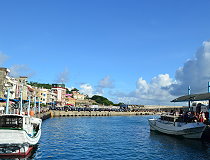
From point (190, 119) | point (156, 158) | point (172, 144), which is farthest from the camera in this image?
point (190, 119)

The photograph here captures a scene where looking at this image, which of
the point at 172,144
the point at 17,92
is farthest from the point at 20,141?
the point at 17,92

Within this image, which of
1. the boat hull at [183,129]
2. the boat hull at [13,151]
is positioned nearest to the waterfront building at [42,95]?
the boat hull at [183,129]

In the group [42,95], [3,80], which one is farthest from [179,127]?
[42,95]

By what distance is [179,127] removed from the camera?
148ft

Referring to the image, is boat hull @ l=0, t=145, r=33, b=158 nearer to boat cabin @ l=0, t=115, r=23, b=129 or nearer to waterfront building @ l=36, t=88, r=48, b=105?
boat cabin @ l=0, t=115, r=23, b=129

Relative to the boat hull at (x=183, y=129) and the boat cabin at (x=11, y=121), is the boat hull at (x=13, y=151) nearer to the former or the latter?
the boat cabin at (x=11, y=121)

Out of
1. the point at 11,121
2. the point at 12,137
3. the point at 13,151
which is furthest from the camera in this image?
the point at 11,121

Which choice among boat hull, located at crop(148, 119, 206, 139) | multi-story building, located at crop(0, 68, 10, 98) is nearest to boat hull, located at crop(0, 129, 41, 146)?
boat hull, located at crop(148, 119, 206, 139)

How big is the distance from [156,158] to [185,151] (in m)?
6.49

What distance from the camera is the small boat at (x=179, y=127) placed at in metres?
41.9

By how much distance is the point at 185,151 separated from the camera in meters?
33.6

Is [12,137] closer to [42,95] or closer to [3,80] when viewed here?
A: [3,80]

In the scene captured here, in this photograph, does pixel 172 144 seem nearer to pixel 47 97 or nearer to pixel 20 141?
pixel 20 141

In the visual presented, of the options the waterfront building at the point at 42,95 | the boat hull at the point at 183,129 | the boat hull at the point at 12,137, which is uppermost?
the waterfront building at the point at 42,95
